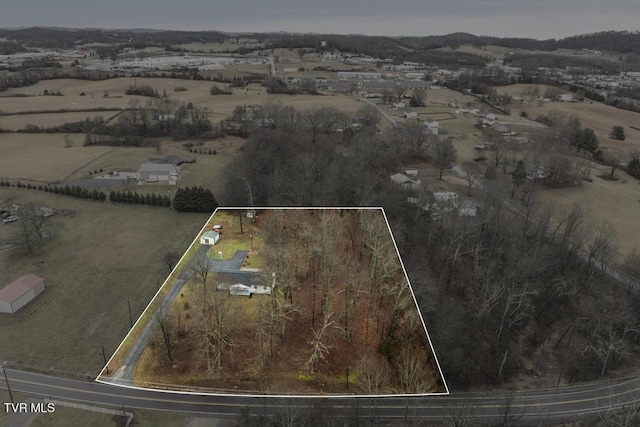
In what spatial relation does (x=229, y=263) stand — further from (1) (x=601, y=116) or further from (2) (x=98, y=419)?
(1) (x=601, y=116)

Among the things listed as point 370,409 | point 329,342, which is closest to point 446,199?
point 370,409

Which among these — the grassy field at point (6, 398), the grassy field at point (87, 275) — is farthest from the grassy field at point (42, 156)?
the grassy field at point (6, 398)

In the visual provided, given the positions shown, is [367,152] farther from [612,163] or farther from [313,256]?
[612,163]

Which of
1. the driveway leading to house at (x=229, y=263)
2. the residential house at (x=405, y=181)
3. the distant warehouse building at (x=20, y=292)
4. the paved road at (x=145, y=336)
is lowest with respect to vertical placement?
the distant warehouse building at (x=20, y=292)

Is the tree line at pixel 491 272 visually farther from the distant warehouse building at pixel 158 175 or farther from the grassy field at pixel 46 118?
the grassy field at pixel 46 118

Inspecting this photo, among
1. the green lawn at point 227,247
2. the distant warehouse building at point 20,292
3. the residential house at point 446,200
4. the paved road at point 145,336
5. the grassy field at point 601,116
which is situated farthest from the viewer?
the grassy field at point 601,116
